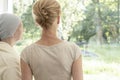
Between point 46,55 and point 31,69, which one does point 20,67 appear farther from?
point 46,55

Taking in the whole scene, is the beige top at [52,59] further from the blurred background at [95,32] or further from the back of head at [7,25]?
the blurred background at [95,32]

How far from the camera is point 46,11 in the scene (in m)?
1.32

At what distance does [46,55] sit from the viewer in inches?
54.1

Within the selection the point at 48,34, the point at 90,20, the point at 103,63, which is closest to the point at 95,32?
the point at 90,20

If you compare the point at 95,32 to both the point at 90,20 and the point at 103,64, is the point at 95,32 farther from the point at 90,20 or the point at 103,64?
the point at 103,64

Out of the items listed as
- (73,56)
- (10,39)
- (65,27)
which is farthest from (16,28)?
(65,27)

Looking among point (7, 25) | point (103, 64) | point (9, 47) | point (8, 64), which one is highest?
point (7, 25)

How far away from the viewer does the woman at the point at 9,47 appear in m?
1.49

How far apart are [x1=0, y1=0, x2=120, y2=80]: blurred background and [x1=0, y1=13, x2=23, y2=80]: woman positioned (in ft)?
2.16

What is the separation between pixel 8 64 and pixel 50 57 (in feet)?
1.04

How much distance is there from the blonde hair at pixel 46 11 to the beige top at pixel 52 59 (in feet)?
0.50

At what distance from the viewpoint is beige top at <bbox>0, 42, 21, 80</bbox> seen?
1.49 m

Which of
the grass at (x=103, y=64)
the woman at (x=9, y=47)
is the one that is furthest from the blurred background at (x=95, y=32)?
the woman at (x=9, y=47)

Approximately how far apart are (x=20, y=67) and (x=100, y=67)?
867 millimetres
